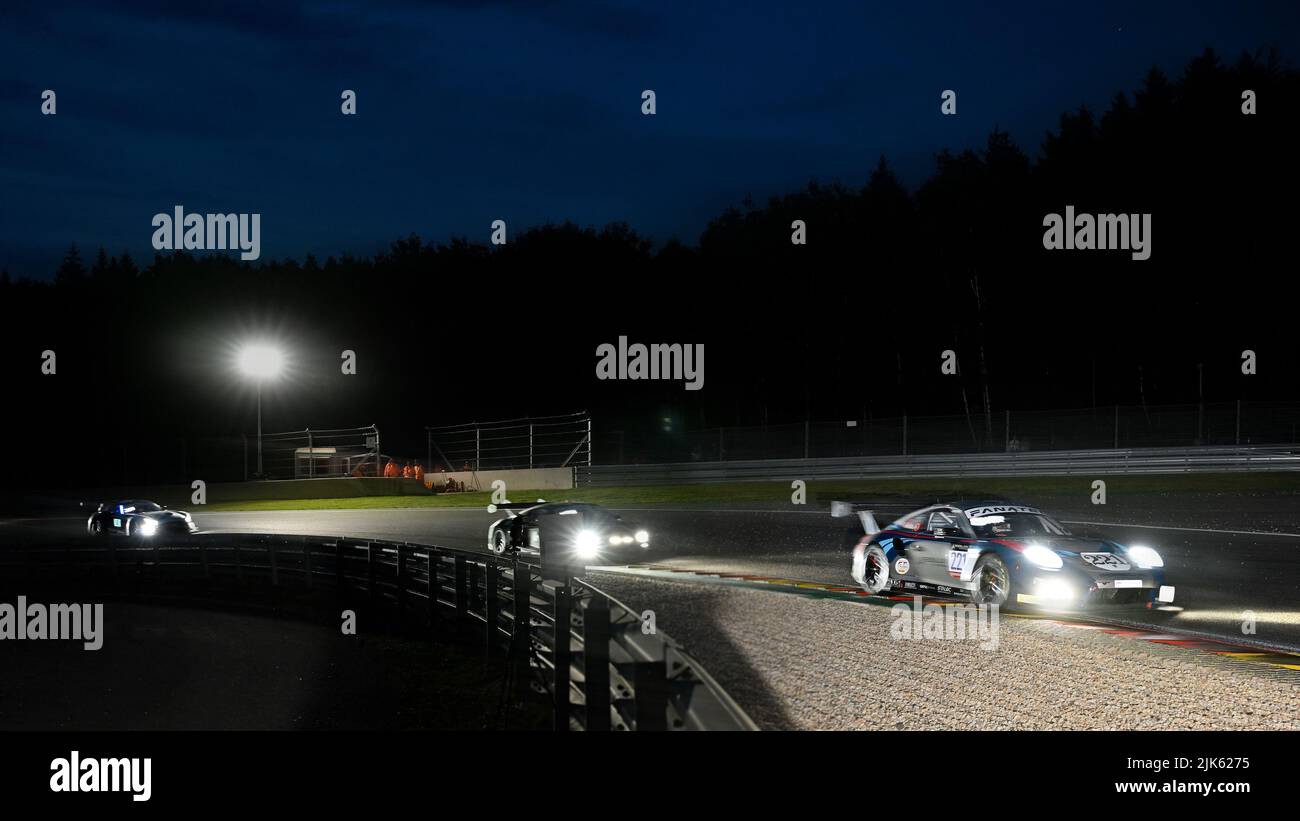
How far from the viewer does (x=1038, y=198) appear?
5288cm

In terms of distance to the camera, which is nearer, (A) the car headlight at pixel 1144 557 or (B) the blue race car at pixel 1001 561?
(B) the blue race car at pixel 1001 561

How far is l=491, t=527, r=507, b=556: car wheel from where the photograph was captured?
20.7m

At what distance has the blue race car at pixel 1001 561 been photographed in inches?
465

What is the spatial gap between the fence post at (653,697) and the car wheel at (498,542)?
15.4 meters

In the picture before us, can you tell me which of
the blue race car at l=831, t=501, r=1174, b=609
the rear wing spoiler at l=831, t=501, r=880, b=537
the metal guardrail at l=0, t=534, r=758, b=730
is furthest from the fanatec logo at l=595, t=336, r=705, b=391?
the blue race car at l=831, t=501, r=1174, b=609

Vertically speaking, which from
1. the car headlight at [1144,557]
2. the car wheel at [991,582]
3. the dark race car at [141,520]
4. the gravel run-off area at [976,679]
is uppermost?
the car headlight at [1144,557]

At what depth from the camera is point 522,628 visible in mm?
10117

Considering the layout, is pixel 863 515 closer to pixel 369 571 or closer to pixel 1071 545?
pixel 1071 545

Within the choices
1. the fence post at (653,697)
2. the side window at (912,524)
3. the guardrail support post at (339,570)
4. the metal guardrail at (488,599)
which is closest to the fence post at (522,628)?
the metal guardrail at (488,599)

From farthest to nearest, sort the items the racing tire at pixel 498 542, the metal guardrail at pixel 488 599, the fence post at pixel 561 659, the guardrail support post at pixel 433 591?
the racing tire at pixel 498 542
the guardrail support post at pixel 433 591
the fence post at pixel 561 659
the metal guardrail at pixel 488 599

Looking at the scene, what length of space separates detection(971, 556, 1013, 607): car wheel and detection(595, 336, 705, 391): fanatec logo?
46.6 metres

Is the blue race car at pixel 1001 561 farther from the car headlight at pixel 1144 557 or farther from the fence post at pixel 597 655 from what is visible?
the fence post at pixel 597 655
